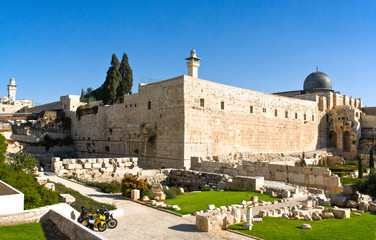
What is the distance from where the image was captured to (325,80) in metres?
38.7

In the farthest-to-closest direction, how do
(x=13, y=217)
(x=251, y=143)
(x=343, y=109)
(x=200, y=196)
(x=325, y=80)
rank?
(x=325, y=80)
(x=343, y=109)
(x=251, y=143)
(x=200, y=196)
(x=13, y=217)

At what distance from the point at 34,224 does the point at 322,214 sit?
7.70 meters

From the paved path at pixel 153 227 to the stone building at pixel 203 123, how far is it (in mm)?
9848

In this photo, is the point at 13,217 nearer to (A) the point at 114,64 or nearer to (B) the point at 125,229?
(B) the point at 125,229

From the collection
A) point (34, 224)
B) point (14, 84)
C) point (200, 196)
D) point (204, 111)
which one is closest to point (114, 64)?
point (204, 111)

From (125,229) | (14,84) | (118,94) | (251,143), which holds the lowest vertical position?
(125,229)

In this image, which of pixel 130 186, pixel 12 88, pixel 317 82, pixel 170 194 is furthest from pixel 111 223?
pixel 12 88

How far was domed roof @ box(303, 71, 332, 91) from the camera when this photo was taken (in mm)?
38531

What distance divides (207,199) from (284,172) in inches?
233

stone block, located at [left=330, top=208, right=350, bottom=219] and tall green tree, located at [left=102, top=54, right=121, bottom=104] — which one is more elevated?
tall green tree, located at [left=102, top=54, right=121, bottom=104]

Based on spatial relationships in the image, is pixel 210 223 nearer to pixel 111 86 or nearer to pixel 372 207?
pixel 372 207

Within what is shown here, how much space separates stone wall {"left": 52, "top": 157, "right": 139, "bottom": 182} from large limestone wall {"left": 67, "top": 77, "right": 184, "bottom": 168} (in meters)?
3.42

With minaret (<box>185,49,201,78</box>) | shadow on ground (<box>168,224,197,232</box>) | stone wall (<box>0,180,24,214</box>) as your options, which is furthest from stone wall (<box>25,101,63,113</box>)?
shadow on ground (<box>168,224,197,232</box>)

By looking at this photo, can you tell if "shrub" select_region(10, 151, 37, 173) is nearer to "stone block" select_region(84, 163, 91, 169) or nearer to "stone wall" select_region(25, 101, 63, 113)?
"stone block" select_region(84, 163, 91, 169)
